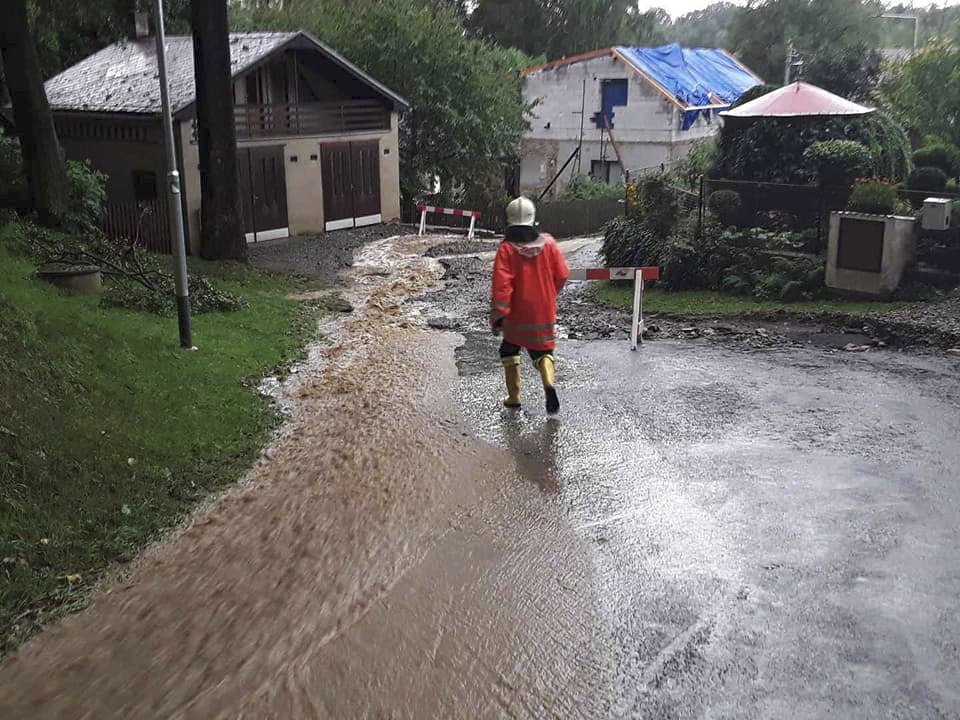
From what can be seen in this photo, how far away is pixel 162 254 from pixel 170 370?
35.1ft

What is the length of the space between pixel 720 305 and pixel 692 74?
29917 mm

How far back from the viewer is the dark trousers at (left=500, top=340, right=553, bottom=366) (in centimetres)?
871

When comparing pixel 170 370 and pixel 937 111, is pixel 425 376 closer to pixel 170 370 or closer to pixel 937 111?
pixel 170 370

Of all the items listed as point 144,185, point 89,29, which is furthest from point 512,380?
point 89,29

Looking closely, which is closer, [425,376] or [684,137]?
[425,376]

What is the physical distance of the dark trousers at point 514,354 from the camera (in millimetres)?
8711

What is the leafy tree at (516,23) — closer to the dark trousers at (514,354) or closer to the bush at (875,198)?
the bush at (875,198)

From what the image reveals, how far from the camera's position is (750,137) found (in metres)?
19.9

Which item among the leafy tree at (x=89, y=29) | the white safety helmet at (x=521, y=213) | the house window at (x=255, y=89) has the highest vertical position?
the leafy tree at (x=89, y=29)

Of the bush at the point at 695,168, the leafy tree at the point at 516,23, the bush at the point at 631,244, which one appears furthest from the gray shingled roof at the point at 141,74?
the leafy tree at the point at 516,23

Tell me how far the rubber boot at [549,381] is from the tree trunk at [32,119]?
1223 cm

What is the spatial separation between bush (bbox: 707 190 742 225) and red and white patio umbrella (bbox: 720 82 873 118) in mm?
2403

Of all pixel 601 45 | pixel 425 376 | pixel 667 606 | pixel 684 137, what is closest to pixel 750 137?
pixel 425 376

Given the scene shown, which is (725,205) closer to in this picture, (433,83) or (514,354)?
(514,354)
